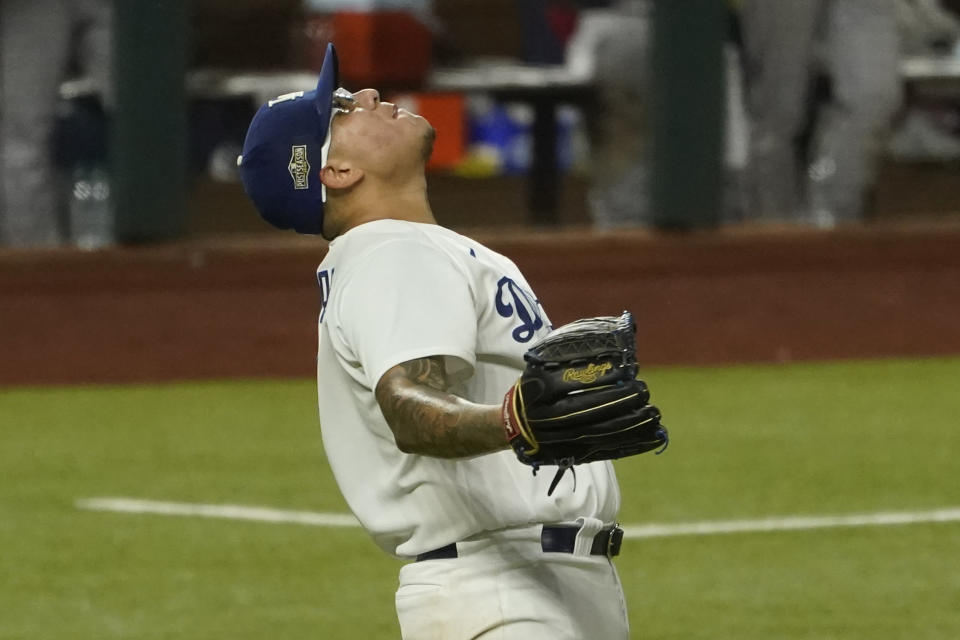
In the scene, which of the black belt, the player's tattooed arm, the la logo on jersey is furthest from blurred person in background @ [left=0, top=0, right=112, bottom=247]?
the player's tattooed arm

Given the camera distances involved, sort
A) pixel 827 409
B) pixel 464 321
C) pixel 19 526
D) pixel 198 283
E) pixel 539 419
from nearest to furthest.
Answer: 1. pixel 539 419
2. pixel 464 321
3. pixel 19 526
4. pixel 827 409
5. pixel 198 283

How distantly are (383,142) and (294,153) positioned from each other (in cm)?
14

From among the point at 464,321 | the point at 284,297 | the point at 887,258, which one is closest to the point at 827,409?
the point at 887,258

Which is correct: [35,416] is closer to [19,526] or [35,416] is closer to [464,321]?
[19,526]

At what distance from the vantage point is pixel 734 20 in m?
7.74

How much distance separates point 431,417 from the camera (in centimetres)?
242

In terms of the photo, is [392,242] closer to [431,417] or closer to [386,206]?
[386,206]

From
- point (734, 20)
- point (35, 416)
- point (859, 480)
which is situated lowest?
point (35, 416)

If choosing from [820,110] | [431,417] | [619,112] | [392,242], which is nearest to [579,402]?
[431,417]

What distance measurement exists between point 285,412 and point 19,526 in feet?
6.34

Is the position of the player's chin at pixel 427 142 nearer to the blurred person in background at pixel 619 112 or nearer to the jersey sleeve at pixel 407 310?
the jersey sleeve at pixel 407 310

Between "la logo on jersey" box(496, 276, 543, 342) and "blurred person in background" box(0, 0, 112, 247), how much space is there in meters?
5.10

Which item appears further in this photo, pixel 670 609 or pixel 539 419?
pixel 670 609

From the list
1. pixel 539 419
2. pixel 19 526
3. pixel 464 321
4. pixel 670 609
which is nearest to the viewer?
pixel 539 419
